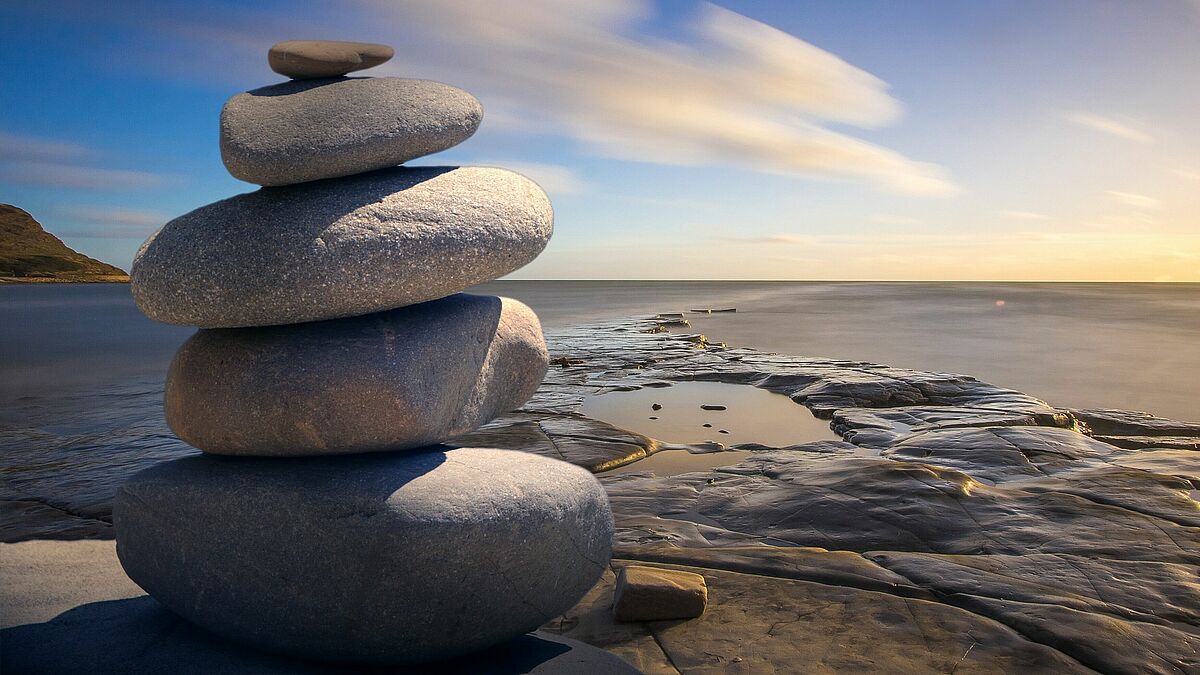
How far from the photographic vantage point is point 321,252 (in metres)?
3.52

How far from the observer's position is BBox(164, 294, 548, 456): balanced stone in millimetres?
3652

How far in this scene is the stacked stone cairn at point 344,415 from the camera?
3432 mm

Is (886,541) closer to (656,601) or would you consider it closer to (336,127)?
(656,601)

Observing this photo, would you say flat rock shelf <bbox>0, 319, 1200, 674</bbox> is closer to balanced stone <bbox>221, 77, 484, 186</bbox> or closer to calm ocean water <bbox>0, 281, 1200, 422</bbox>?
balanced stone <bbox>221, 77, 484, 186</bbox>

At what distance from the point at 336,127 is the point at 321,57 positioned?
2.21ft

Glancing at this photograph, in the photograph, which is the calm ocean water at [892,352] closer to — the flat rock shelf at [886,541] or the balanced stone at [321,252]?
the flat rock shelf at [886,541]

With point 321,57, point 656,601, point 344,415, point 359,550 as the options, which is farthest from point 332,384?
point 656,601

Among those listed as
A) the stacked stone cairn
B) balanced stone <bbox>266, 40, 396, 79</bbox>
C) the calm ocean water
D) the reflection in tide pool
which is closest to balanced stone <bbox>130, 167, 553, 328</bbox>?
the stacked stone cairn

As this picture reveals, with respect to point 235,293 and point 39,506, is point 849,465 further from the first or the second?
point 39,506

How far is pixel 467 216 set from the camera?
3807 mm

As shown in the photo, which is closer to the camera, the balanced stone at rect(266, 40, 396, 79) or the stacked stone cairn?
the stacked stone cairn

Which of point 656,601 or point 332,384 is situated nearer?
point 332,384

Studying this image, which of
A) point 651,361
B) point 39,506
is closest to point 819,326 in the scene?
point 651,361

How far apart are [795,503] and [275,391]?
4.18 m
